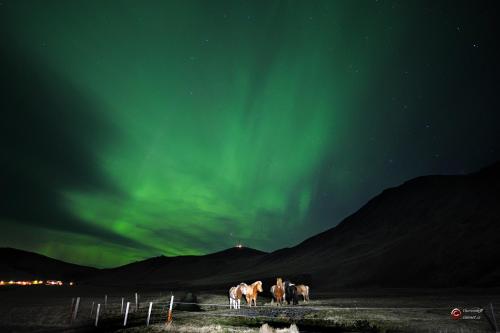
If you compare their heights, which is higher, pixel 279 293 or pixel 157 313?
pixel 279 293

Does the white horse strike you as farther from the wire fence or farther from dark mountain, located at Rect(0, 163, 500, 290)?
dark mountain, located at Rect(0, 163, 500, 290)

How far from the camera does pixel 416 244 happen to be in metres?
103

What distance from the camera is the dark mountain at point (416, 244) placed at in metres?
80.2

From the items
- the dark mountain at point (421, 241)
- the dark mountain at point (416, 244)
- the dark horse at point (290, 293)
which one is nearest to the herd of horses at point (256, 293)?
the dark horse at point (290, 293)

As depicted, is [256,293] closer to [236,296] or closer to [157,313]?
[236,296]

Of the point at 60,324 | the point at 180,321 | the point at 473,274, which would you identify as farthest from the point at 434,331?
the point at 473,274

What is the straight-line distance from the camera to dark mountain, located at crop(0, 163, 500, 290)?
3159 inches

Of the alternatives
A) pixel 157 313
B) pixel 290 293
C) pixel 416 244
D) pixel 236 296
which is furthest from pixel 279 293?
pixel 416 244

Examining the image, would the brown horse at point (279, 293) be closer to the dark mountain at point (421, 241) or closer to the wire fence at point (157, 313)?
the wire fence at point (157, 313)

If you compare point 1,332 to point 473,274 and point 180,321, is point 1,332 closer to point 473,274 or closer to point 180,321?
point 180,321

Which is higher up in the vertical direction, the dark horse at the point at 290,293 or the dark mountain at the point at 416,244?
the dark mountain at the point at 416,244

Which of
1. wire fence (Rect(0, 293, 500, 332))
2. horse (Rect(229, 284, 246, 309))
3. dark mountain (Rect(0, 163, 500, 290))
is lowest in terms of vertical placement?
wire fence (Rect(0, 293, 500, 332))

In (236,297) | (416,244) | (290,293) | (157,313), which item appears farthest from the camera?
(416,244)

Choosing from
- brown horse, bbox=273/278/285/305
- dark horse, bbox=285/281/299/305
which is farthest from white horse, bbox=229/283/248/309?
dark horse, bbox=285/281/299/305
